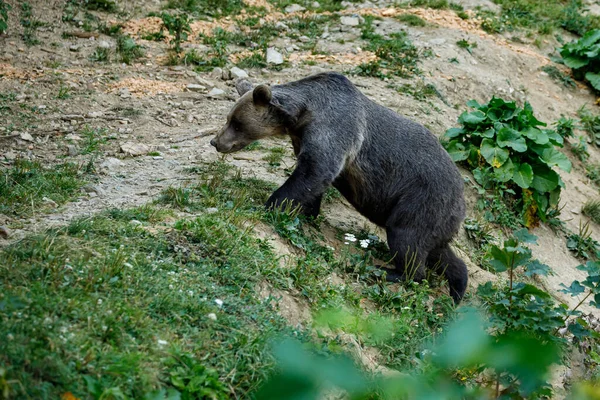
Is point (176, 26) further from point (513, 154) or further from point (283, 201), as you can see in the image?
point (513, 154)

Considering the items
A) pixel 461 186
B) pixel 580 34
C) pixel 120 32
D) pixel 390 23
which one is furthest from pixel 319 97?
pixel 580 34

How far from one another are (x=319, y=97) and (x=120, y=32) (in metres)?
5.12

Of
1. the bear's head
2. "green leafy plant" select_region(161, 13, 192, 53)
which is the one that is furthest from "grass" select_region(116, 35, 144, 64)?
the bear's head

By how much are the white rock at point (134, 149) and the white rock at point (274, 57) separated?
3.15 metres

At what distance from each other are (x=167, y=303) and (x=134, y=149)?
12.4 feet

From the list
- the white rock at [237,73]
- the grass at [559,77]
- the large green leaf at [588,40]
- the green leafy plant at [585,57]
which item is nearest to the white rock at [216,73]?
the white rock at [237,73]

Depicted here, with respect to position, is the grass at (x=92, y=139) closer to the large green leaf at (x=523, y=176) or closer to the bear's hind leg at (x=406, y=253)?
the bear's hind leg at (x=406, y=253)

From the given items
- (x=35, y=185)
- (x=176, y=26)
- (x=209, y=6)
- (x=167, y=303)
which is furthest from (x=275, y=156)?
(x=209, y=6)

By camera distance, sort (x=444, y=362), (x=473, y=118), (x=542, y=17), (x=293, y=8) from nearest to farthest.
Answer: (x=444, y=362)
(x=473, y=118)
(x=293, y=8)
(x=542, y=17)

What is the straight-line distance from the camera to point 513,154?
358 inches

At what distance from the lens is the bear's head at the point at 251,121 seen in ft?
21.9

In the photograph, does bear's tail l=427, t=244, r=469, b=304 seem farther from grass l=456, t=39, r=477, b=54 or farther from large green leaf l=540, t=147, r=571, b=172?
grass l=456, t=39, r=477, b=54

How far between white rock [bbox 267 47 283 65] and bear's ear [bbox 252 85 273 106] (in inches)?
147

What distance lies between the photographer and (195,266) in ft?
16.1
